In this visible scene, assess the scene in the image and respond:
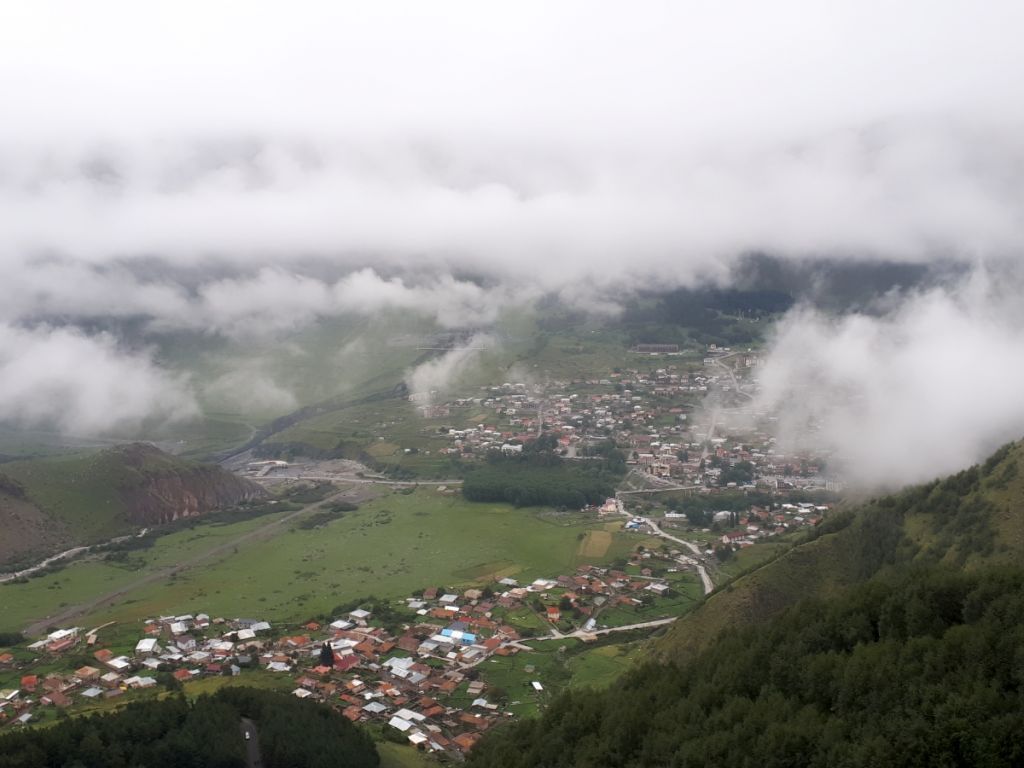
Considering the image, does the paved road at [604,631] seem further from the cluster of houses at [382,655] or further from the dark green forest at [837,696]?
the dark green forest at [837,696]

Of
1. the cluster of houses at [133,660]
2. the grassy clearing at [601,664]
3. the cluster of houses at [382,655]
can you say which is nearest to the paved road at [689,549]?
the cluster of houses at [382,655]

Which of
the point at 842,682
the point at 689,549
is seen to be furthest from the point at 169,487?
the point at 842,682

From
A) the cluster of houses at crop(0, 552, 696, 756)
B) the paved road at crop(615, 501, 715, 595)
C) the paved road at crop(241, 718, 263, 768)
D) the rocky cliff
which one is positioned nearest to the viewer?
the paved road at crop(241, 718, 263, 768)

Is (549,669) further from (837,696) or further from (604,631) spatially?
(837,696)

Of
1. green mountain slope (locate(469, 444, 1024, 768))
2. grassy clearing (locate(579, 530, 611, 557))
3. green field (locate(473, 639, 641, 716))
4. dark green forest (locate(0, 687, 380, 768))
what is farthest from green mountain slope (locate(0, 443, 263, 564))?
green mountain slope (locate(469, 444, 1024, 768))

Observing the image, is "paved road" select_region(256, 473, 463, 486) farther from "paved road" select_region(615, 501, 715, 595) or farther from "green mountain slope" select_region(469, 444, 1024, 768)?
"green mountain slope" select_region(469, 444, 1024, 768)

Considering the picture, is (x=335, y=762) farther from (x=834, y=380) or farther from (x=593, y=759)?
(x=834, y=380)
